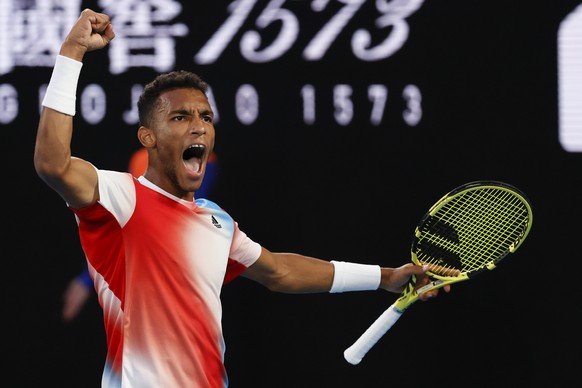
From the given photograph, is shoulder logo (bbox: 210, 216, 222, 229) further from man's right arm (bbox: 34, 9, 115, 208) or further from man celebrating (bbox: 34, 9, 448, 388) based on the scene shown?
man's right arm (bbox: 34, 9, 115, 208)

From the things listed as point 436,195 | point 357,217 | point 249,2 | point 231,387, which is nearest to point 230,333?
point 231,387

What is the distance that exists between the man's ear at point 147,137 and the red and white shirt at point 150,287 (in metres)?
0.12

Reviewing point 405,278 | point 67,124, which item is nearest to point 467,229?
point 405,278

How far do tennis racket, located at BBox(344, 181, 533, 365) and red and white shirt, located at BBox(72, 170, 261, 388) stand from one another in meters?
0.62

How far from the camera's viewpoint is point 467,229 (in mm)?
3682

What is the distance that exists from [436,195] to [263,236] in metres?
0.75

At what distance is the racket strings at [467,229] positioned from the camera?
11.8 ft

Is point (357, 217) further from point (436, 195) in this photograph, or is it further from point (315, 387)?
point (315, 387)

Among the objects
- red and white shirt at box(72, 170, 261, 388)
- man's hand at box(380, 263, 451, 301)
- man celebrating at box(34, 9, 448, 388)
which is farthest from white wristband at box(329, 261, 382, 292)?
red and white shirt at box(72, 170, 261, 388)

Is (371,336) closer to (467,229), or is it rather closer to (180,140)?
(467,229)

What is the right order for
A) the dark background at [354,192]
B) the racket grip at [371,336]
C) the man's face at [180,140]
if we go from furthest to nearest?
the dark background at [354,192] < the racket grip at [371,336] < the man's face at [180,140]

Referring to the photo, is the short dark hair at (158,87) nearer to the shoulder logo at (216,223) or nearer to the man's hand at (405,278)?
the shoulder logo at (216,223)

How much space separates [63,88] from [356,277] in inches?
53.8

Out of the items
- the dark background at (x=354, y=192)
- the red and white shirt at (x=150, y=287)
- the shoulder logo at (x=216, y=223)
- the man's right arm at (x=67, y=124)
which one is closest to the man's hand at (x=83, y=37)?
the man's right arm at (x=67, y=124)
